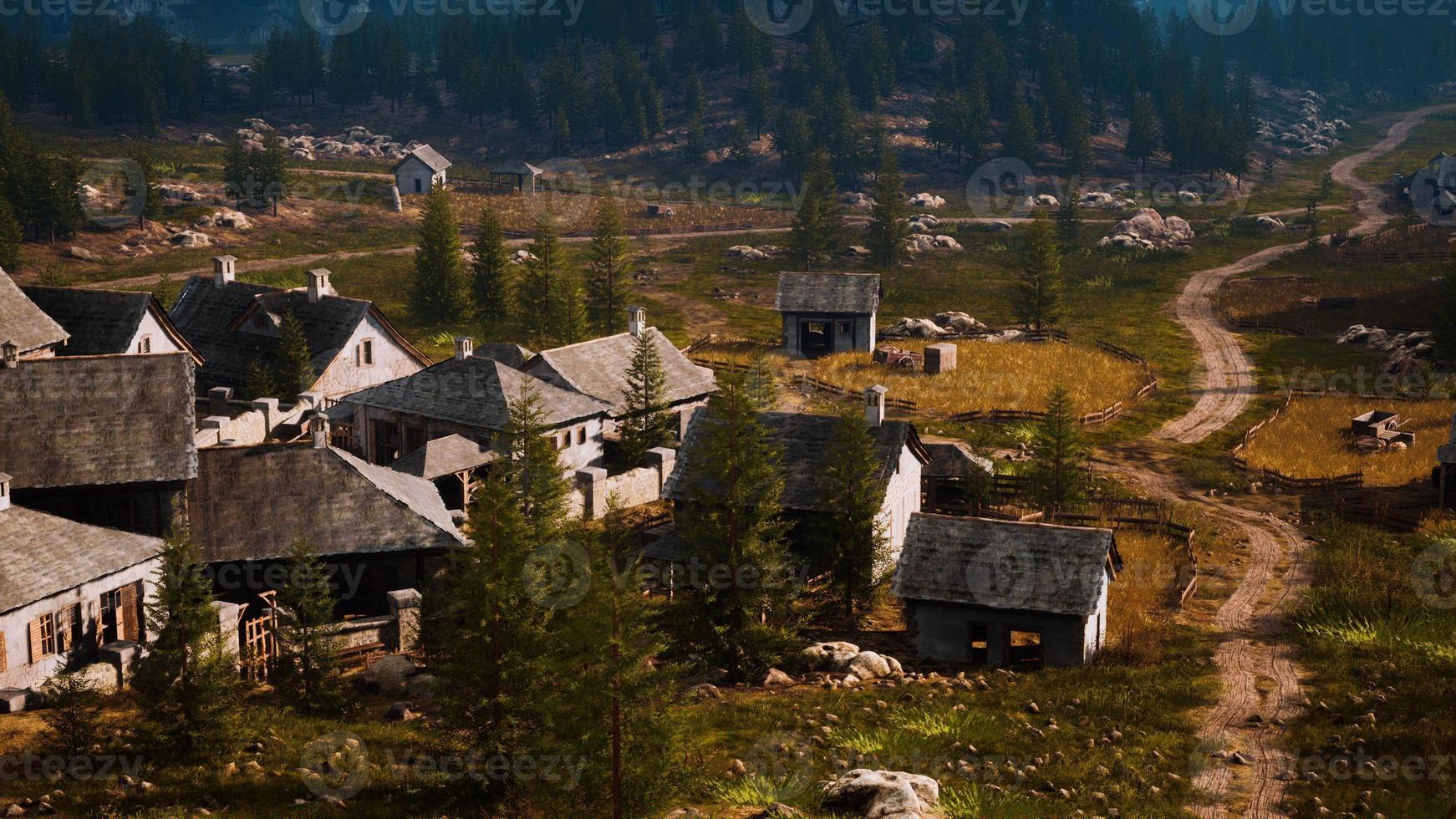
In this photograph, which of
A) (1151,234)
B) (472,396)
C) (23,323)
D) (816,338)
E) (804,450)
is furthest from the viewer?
(1151,234)

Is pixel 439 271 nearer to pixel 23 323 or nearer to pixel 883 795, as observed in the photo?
pixel 23 323

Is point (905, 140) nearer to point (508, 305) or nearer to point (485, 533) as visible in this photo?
point (508, 305)

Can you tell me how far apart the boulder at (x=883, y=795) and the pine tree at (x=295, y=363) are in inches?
1568

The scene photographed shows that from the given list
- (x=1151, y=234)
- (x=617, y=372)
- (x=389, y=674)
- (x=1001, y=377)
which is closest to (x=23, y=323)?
(x=617, y=372)

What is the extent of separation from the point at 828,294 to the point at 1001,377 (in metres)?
12.2

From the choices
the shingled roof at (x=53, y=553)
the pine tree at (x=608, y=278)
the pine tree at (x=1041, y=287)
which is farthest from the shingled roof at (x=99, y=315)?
the pine tree at (x=1041, y=287)

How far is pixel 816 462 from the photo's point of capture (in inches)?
1801

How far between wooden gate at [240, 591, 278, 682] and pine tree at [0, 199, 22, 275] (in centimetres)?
6259

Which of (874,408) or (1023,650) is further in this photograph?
(874,408)

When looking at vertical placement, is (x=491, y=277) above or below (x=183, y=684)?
above

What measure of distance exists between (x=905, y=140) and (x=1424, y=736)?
133226 millimetres

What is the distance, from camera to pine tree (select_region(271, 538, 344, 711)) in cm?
3309

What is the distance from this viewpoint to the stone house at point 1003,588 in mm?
37656

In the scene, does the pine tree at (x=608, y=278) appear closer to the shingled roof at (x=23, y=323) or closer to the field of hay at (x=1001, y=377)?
the field of hay at (x=1001, y=377)
